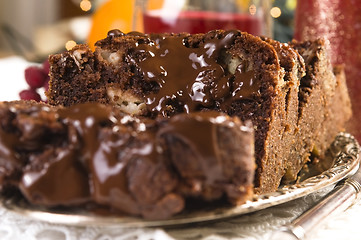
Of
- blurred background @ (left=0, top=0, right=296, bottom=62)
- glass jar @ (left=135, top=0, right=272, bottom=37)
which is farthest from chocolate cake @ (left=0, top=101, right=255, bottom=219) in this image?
blurred background @ (left=0, top=0, right=296, bottom=62)

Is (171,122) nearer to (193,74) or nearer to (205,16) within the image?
(193,74)

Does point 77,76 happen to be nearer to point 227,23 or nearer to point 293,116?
point 293,116

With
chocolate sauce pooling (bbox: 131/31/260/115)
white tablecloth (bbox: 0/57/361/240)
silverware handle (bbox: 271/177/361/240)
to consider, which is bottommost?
white tablecloth (bbox: 0/57/361/240)

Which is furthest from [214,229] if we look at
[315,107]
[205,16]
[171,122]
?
[205,16]

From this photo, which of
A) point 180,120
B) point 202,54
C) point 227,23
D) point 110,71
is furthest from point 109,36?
point 227,23

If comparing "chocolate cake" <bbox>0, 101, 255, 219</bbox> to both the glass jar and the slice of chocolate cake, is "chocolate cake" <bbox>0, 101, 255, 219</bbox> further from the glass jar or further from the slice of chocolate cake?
the glass jar

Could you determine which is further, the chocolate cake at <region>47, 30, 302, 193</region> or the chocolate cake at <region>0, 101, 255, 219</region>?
the chocolate cake at <region>47, 30, 302, 193</region>
